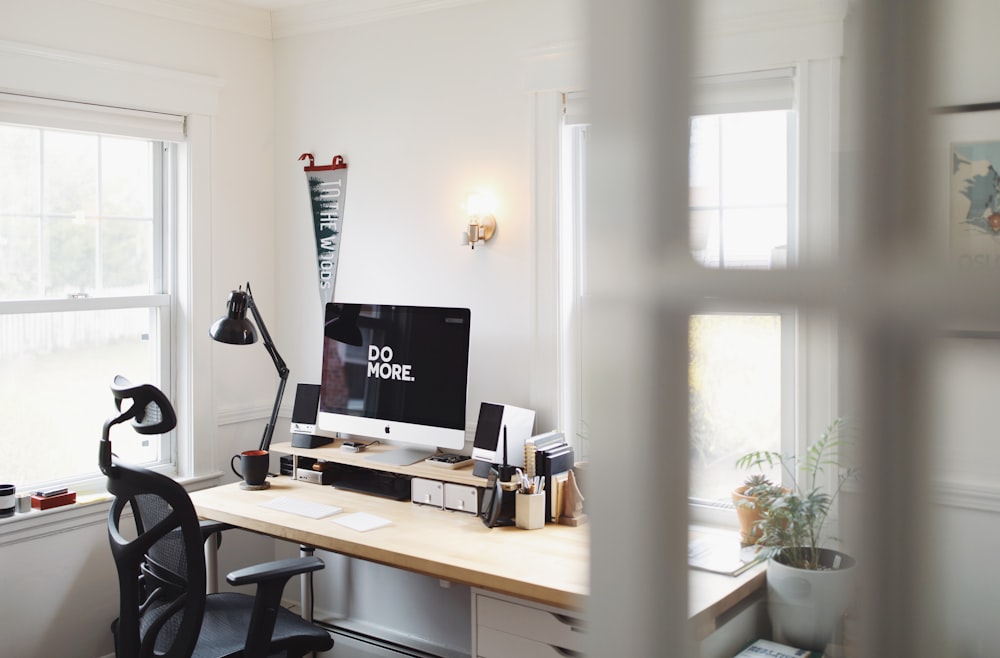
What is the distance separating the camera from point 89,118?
9.93 feet

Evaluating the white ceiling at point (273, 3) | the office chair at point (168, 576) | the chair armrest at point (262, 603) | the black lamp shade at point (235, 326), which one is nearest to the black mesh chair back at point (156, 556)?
the office chair at point (168, 576)

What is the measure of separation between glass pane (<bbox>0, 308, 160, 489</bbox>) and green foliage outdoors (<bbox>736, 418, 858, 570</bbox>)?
10.3 ft

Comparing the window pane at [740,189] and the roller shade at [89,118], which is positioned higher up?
the roller shade at [89,118]

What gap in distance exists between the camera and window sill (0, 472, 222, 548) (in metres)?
2.81

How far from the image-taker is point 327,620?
11.5 feet

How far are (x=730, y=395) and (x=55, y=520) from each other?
3110 millimetres

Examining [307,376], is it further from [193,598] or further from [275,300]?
[193,598]

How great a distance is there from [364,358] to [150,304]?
94 centimetres

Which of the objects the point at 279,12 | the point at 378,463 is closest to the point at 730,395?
the point at 378,463

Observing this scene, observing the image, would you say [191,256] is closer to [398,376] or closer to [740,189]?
[398,376]

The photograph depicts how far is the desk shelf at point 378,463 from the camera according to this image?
275cm

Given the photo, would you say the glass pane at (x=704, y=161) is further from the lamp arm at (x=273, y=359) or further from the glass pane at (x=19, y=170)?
the glass pane at (x=19, y=170)

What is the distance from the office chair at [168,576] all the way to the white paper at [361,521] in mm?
237

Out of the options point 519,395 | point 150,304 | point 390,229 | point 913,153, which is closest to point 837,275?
point 913,153
